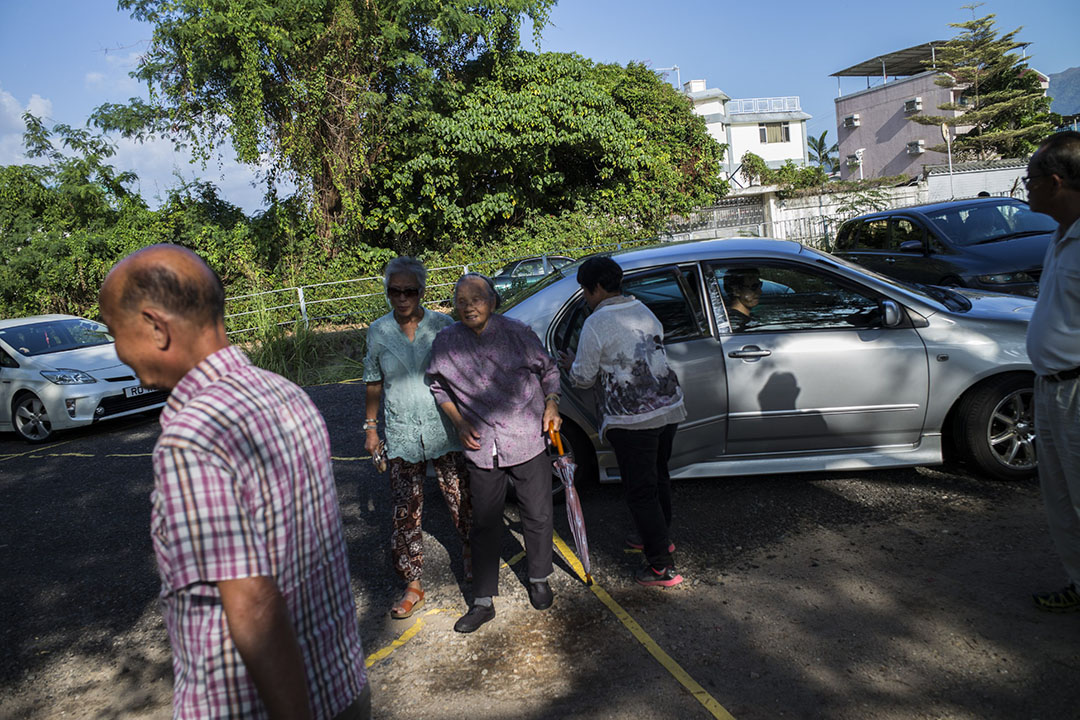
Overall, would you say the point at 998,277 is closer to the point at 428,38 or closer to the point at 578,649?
the point at 578,649

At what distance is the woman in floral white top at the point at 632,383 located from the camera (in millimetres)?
3908

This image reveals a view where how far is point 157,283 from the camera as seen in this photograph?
4.60ft

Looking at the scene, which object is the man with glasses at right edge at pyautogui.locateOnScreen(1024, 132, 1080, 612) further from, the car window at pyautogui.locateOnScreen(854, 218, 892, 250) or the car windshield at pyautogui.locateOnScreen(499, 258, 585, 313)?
the car window at pyautogui.locateOnScreen(854, 218, 892, 250)

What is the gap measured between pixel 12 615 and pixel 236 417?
4.55m

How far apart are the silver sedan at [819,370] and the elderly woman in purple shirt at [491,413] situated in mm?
1170

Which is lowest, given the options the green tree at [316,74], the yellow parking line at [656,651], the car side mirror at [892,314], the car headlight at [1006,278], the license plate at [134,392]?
the yellow parking line at [656,651]

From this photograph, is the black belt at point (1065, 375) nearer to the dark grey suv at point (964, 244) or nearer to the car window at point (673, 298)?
the car window at point (673, 298)

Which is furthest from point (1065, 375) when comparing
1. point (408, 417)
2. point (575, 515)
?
point (408, 417)

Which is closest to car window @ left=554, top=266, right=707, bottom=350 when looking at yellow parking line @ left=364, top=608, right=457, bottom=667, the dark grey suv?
yellow parking line @ left=364, top=608, right=457, bottom=667

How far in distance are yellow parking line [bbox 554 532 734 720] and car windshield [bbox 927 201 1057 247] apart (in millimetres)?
7499

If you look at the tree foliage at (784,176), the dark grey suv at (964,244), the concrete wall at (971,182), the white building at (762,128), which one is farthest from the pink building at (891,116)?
the dark grey suv at (964,244)

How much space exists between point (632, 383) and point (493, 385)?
0.70m

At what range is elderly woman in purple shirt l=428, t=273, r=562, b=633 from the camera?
378 centimetres

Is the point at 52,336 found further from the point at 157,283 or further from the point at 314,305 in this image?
the point at 157,283
